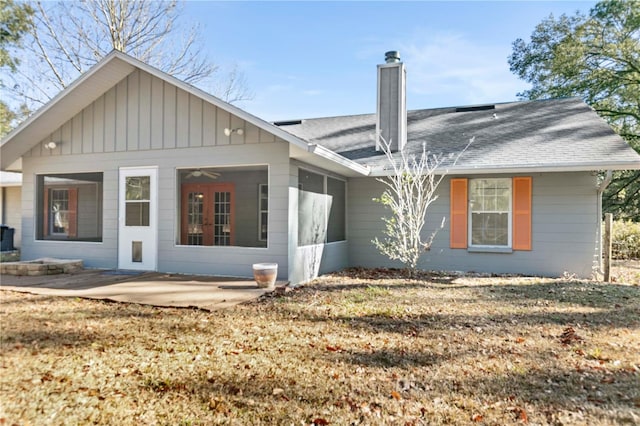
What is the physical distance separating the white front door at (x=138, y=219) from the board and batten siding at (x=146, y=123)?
592 mm

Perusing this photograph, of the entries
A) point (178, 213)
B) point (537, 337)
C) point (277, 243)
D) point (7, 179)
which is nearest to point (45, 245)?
point (178, 213)

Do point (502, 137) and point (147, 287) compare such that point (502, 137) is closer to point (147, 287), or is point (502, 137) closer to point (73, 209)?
point (147, 287)

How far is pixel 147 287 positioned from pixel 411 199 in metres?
5.18

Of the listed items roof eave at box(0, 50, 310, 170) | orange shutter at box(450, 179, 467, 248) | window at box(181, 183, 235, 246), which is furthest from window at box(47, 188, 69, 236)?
orange shutter at box(450, 179, 467, 248)

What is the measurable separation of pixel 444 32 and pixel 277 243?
28.4 ft

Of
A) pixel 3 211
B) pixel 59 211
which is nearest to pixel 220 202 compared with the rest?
pixel 59 211

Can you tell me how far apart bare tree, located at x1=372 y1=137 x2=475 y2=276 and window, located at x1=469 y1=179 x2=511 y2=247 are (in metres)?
0.71

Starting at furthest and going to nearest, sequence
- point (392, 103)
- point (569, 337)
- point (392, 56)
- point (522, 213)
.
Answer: point (392, 56)
point (392, 103)
point (522, 213)
point (569, 337)

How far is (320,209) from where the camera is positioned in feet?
27.7

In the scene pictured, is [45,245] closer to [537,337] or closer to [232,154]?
[232,154]

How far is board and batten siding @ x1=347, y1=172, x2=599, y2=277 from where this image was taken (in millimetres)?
8180

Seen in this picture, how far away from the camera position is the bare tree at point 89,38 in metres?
16.5

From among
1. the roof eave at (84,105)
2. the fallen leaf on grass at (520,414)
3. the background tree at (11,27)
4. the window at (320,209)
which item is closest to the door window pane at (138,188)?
the roof eave at (84,105)

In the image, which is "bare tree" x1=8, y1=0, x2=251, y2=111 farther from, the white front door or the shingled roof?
the white front door
